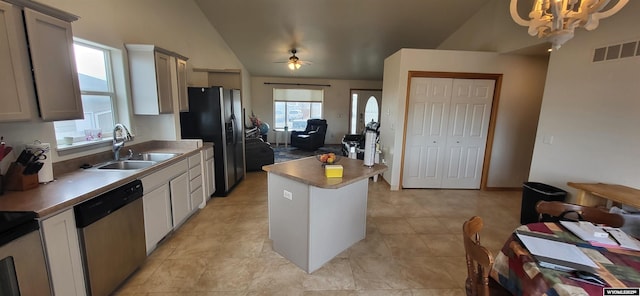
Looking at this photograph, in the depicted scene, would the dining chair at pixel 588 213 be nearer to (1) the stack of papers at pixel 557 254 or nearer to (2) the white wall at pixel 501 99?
(1) the stack of papers at pixel 557 254

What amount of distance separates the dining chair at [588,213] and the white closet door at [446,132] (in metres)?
2.58

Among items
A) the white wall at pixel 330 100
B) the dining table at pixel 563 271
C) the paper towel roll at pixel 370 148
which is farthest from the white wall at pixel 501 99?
the white wall at pixel 330 100

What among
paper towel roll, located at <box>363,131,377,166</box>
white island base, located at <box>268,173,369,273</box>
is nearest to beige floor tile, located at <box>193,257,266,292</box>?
white island base, located at <box>268,173,369,273</box>

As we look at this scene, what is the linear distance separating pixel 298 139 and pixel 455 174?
4.63 m

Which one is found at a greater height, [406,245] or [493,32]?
[493,32]

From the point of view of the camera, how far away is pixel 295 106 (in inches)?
358

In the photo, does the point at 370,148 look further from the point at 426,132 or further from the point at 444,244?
the point at 426,132

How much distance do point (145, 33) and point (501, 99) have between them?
209 inches

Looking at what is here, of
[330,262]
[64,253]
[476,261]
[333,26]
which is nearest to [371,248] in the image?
[330,262]

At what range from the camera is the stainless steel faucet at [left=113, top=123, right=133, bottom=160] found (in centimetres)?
257

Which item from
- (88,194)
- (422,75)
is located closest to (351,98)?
(422,75)

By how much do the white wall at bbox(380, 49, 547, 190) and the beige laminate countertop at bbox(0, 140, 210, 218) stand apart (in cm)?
355

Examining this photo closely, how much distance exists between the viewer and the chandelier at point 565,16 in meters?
1.66

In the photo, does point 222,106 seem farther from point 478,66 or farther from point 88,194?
point 478,66
